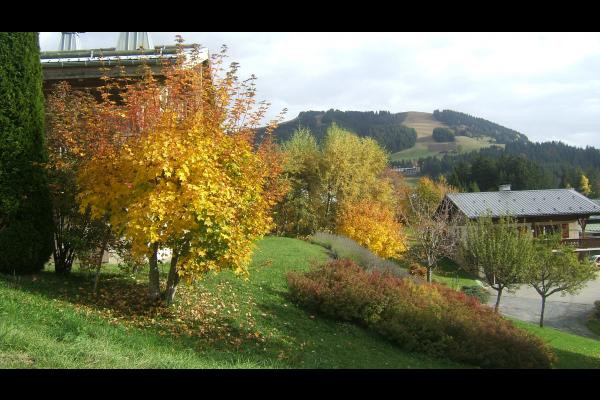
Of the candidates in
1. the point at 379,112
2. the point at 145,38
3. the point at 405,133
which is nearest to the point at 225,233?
the point at 145,38

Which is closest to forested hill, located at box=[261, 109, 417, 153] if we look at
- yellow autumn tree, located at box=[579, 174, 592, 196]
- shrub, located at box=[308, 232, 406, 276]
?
yellow autumn tree, located at box=[579, 174, 592, 196]

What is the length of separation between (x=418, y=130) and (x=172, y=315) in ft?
508

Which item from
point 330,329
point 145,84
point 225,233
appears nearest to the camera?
point 225,233

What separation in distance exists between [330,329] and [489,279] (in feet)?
53.0

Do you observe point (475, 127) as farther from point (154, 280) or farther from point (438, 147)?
point (154, 280)

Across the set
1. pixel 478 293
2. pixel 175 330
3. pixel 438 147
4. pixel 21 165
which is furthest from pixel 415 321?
pixel 438 147

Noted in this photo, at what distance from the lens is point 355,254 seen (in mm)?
19516

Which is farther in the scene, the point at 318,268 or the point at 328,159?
the point at 328,159

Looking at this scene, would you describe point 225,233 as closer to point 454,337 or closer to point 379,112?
point 454,337

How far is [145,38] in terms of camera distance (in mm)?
16938

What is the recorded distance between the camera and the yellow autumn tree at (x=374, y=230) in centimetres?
2822

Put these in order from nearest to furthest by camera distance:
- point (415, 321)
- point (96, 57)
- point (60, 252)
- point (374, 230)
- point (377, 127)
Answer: point (60, 252) → point (415, 321) → point (96, 57) → point (374, 230) → point (377, 127)

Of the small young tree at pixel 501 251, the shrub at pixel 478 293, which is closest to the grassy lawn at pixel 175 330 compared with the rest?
the small young tree at pixel 501 251

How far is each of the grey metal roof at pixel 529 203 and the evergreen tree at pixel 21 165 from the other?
40266 millimetres
